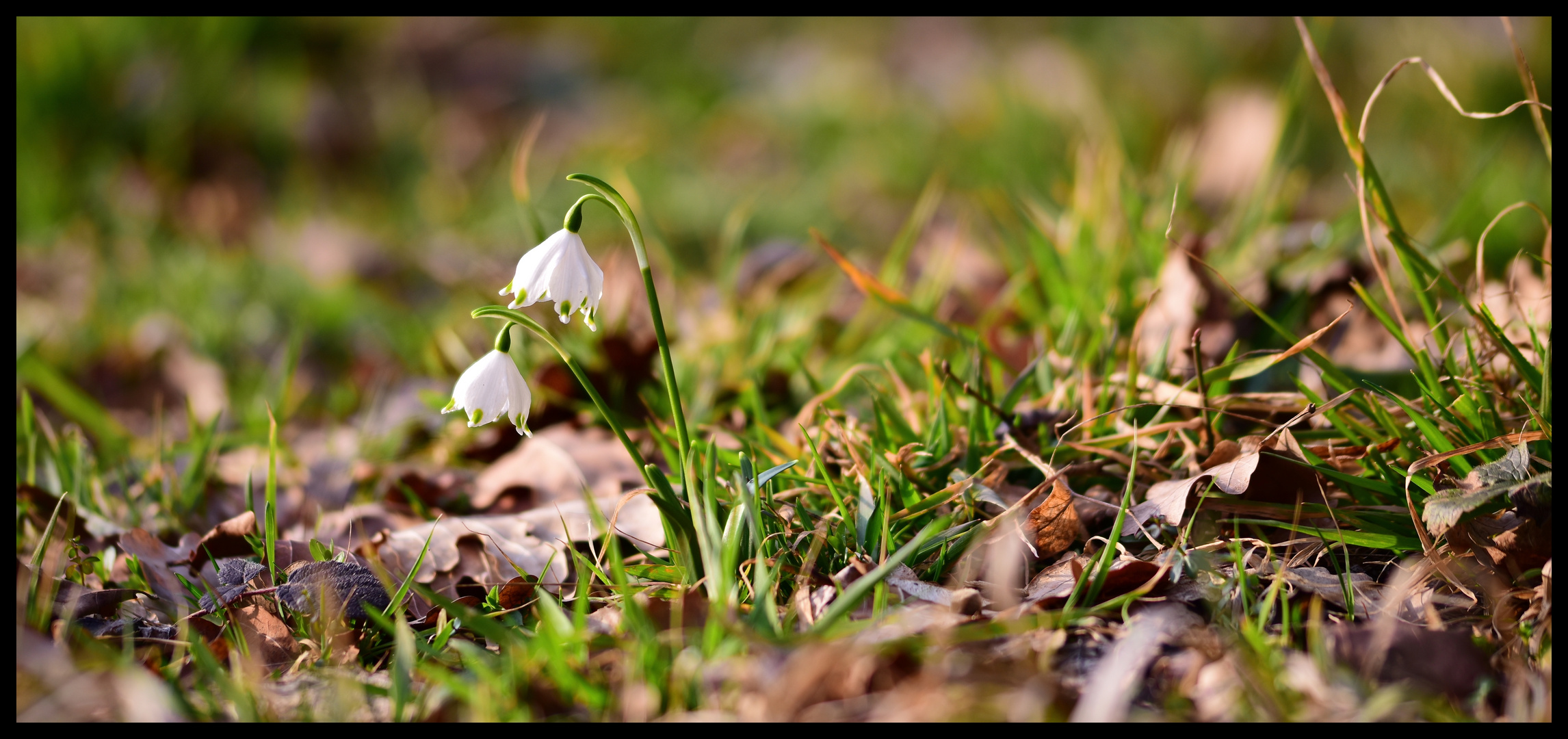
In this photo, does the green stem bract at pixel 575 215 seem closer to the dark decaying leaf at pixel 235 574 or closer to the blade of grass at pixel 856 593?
the blade of grass at pixel 856 593

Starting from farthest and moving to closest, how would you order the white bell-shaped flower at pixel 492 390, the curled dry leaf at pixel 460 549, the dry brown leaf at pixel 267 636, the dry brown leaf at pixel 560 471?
1. the dry brown leaf at pixel 560 471
2. the curled dry leaf at pixel 460 549
3. the dry brown leaf at pixel 267 636
4. the white bell-shaped flower at pixel 492 390

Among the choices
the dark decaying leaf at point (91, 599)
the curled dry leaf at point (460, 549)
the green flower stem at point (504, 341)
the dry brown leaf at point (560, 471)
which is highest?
the green flower stem at point (504, 341)

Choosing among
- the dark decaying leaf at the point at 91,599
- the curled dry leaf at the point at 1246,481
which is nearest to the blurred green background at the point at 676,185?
the curled dry leaf at the point at 1246,481

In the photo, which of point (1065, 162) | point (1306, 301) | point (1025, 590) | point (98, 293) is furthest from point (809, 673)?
point (1065, 162)

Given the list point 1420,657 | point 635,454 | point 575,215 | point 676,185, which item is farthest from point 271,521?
point 676,185

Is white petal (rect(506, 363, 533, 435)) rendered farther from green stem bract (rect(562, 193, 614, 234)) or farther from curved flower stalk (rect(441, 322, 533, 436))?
green stem bract (rect(562, 193, 614, 234))

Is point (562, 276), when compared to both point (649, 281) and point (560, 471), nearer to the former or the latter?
point (649, 281)
